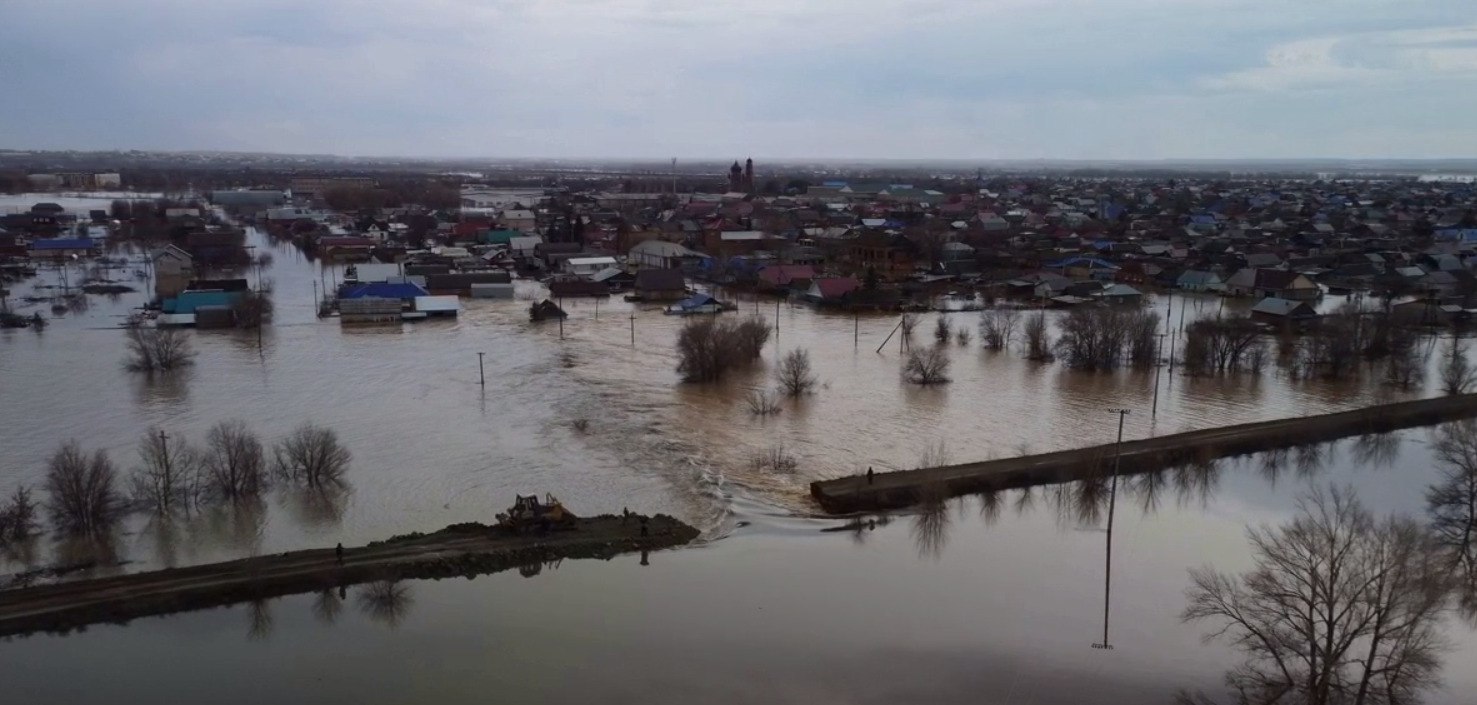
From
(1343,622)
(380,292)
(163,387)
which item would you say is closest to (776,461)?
(1343,622)

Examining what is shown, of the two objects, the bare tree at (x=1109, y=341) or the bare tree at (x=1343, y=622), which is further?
the bare tree at (x=1109, y=341)

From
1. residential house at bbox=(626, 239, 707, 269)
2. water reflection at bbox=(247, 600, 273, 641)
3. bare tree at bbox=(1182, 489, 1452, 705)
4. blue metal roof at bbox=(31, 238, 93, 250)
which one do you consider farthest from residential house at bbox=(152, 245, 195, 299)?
bare tree at bbox=(1182, 489, 1452, 705)

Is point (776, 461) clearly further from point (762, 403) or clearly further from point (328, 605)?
point (328, 605)

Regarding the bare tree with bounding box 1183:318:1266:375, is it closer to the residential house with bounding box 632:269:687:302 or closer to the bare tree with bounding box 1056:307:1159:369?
the bare tree with bounding box 1056:307:1159:369

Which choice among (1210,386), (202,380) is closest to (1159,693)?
(1210,386)

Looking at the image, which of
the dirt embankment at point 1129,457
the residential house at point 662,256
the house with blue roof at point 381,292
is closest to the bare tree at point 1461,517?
the dirt embankment at point 1129,457

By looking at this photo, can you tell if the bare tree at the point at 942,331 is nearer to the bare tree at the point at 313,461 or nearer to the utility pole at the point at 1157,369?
the utility pole at the point at 1157,369

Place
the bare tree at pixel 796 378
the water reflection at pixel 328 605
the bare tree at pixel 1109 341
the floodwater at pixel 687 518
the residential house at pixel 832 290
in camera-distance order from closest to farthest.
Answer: the floodwater at pixel 687 518
the water reflection at pixel 328 605
the bare tree at pixel 796 378
the bare tree at pixel 1109 341
the residential house at pixel 832 290
